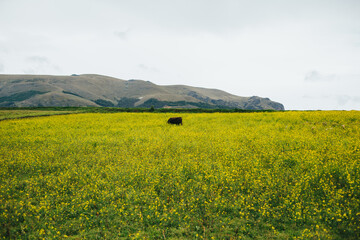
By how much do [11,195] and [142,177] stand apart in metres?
5.62

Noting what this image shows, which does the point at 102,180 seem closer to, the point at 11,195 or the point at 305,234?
the point at 11,195

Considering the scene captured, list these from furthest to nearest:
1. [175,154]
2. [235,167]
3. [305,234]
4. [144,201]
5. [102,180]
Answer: [175,154]
[235,167]
[102,180]
[144,201]
[305,234]

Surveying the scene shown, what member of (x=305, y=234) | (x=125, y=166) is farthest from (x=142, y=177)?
(x=305, y=234)

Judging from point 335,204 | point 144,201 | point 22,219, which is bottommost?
point 22,219

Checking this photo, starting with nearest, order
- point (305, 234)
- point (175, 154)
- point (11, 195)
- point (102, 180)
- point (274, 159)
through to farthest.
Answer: point (305, 234)
point (11, 195)
point (102, 180)
point (274, 159)
point (175, 154)

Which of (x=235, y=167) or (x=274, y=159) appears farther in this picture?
(x=274, y=159)

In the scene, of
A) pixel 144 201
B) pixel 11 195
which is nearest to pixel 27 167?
pixel 11 195

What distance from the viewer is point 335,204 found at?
21.1ft

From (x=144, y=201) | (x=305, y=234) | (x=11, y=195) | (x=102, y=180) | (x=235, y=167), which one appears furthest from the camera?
(x=235, y=167)

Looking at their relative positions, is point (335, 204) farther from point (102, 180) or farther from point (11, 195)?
point (11, 195)

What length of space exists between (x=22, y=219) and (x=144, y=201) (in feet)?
14.2

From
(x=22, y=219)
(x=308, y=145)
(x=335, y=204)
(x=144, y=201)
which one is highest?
(x=308, y=145)

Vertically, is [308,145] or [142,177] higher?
[308,145]

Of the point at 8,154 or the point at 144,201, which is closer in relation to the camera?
the point at 144,201
